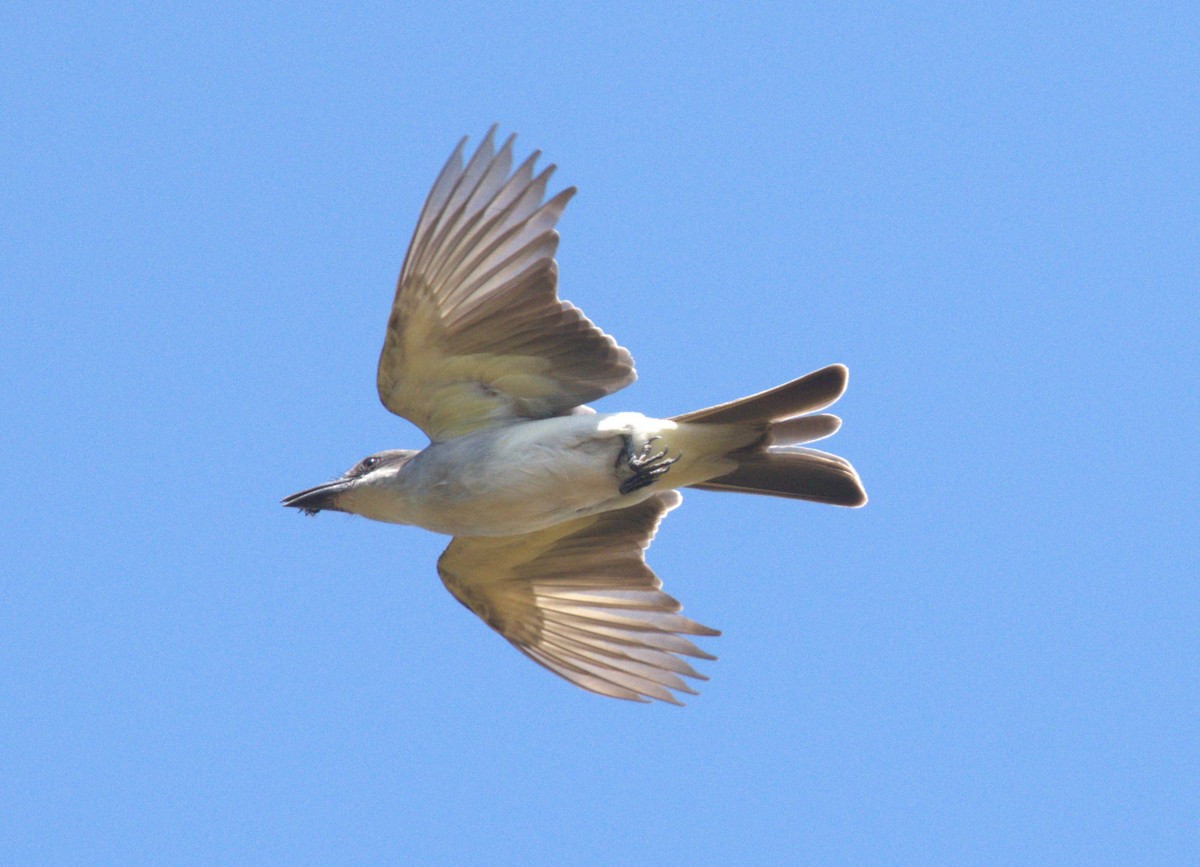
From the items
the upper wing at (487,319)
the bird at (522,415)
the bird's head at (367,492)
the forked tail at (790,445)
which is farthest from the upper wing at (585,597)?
the upper wing at (487,319)

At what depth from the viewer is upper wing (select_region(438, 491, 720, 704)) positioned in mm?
10453

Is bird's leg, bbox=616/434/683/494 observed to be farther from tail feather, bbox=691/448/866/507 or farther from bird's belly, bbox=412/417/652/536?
tail feather, bbox=691/448/866/507

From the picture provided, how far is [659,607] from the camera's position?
10570mm

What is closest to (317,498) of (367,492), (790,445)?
(367,492)

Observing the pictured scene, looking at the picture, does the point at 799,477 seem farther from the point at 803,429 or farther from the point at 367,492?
the point at 367,492

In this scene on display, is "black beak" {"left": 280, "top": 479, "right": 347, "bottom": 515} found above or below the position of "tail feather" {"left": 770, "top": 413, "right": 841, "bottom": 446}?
below

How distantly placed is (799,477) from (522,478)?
1.63m

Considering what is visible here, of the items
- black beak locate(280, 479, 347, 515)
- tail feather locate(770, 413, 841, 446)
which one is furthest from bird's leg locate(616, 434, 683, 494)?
black beak locate(280, 479, 347, 515)

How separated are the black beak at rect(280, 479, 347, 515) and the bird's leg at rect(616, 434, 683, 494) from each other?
1.72 metres

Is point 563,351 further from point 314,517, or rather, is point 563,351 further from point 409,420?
point 314,517

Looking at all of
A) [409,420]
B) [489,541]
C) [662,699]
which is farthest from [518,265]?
[662,699]

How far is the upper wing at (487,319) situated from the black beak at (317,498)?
580 mm

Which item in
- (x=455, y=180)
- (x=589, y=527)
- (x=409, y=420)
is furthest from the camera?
(x=589, y=527)

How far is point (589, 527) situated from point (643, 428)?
1.31 metres
